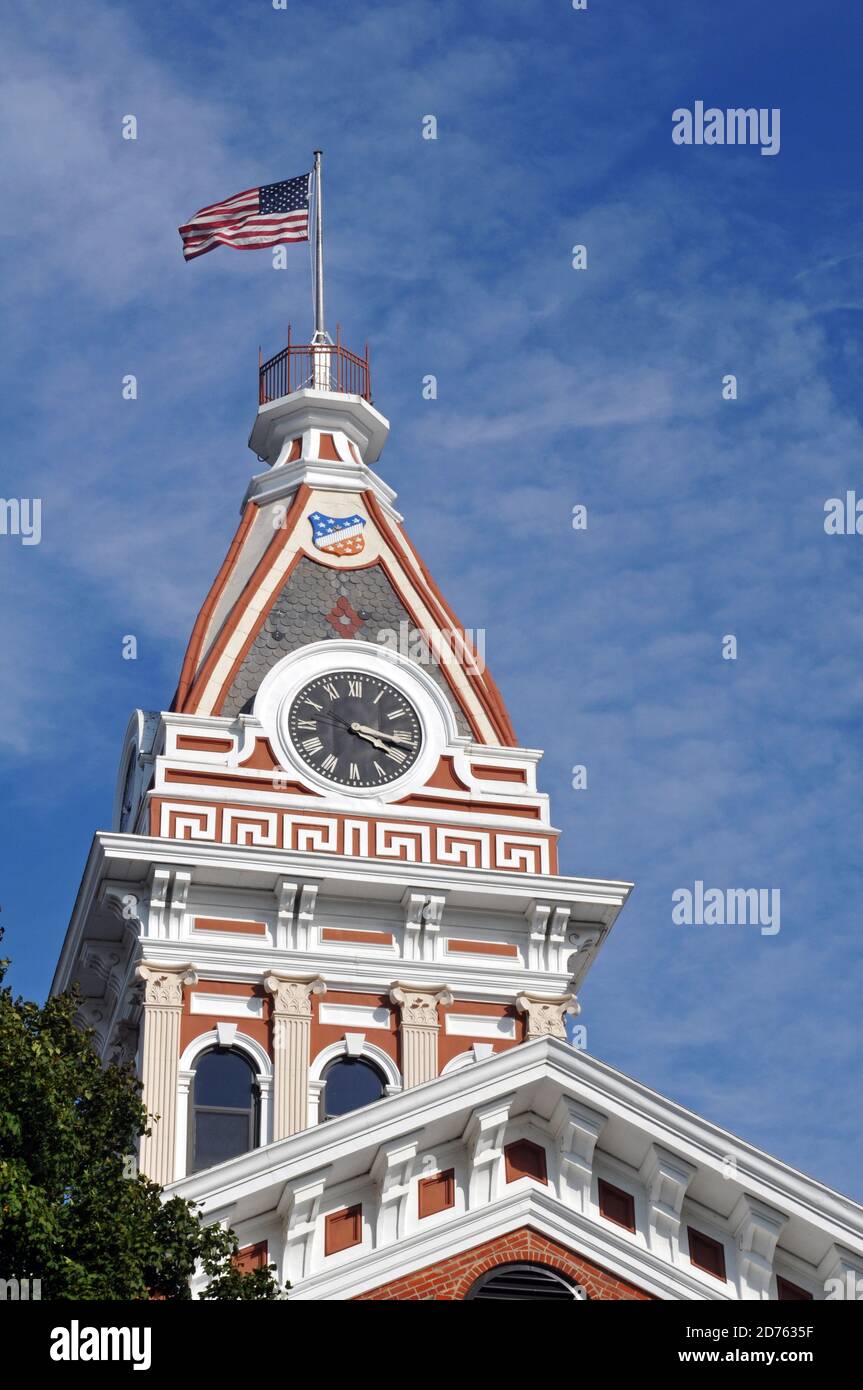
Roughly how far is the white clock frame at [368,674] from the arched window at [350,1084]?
5.11 metres

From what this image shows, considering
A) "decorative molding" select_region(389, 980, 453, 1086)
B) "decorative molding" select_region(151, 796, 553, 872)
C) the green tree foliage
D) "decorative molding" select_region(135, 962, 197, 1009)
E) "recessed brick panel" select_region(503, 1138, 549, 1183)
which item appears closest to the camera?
the green tree foliage

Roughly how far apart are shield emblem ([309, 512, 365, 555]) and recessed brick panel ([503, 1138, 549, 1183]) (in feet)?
73.1

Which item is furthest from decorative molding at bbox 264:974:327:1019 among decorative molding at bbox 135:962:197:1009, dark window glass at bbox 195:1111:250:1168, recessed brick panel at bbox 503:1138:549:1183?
recessed brick panel at bbox 503:1138:549:1183

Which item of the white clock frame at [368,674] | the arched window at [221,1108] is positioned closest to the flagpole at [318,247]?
the white clock frame at [368,674]

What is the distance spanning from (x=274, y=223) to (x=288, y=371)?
9.92ft

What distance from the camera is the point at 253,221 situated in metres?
54.0

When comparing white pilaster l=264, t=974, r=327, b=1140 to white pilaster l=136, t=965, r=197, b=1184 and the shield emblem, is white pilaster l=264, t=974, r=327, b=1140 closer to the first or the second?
white pilaster l=136, t=965, r=197, b=1184

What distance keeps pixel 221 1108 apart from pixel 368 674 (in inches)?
355

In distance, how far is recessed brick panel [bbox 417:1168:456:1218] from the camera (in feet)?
94.1

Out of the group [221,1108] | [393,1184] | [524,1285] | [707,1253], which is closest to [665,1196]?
[707,1253]

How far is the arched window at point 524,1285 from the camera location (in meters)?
28.4

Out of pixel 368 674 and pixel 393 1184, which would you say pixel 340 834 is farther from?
pixel 393 1184

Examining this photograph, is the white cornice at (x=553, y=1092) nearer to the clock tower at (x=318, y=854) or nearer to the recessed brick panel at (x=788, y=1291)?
the recessed brick panel at (x=788, y=1291)

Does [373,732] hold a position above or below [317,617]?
below
